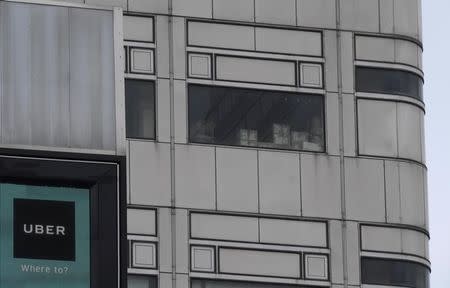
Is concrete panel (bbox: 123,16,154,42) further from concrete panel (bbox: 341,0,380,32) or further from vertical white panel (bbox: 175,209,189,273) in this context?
concrete panel (bbox: 341,0,380,32)

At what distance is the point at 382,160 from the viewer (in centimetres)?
6362

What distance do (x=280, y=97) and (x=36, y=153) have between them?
17.3 m

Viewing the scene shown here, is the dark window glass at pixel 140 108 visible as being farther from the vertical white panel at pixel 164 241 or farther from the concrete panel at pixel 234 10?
the concrete panel at pixel 234 10

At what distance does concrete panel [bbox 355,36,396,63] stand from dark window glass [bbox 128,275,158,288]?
7628 millimetres

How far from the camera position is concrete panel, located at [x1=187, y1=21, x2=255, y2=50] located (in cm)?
6300

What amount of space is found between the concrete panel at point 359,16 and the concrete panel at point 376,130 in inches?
73.6

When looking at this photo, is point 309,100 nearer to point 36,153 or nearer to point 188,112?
point 188,112

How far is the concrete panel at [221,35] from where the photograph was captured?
6300cm

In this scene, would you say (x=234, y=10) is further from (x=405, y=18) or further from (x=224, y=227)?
(x=224, y=227)

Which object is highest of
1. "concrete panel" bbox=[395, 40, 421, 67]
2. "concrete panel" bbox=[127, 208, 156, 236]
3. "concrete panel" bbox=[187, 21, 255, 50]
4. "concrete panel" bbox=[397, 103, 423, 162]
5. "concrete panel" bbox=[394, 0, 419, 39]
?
"concrete panel" bbox=[394, 0, 419, 39]

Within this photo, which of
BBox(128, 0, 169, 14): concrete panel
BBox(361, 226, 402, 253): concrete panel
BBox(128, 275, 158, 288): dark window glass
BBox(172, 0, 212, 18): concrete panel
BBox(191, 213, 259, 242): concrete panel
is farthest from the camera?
BBox(172, 0, 212, 18): concrete panel

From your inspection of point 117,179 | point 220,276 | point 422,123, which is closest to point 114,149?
point 117,179

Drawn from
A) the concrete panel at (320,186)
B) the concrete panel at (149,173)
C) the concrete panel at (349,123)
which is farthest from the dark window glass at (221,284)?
the concrete panel at (349,123)

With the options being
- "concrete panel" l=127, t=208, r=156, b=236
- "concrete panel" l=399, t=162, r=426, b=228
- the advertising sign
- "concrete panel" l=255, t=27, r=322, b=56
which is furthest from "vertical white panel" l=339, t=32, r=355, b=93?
the advertising sign
